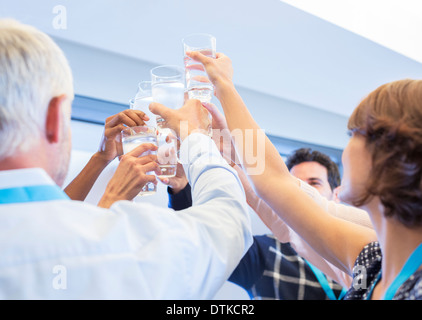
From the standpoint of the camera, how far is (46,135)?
0.79m

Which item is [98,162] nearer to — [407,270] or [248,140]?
[248,140]

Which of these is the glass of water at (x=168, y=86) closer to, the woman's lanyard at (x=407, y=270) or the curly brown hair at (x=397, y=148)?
the curly brown hair at (x=397, y=148)

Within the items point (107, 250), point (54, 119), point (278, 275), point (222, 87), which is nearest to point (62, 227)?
point (107, 250)

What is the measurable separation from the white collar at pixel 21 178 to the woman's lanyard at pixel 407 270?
727mm

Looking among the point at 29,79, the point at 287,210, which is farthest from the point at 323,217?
the point at 29,79

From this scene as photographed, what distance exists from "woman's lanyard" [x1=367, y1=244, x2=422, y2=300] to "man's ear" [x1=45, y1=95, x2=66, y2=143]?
753 mm

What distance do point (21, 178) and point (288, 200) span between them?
2.35 feet

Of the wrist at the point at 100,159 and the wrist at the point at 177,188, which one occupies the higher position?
the wrist at the point at 100,159

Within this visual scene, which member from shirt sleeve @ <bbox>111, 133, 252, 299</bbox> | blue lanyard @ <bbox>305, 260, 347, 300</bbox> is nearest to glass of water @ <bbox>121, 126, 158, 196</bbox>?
shirt sleeve @ <bbox>111, 133, 252, 299</bbox>

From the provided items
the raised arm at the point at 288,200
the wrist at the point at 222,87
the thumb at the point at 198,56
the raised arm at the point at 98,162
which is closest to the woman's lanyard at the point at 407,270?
the raised arm at the point at 288,200

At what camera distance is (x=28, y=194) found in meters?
0.71

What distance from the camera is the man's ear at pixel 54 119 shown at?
782 millimetres

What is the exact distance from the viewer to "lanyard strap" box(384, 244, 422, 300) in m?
0.84
